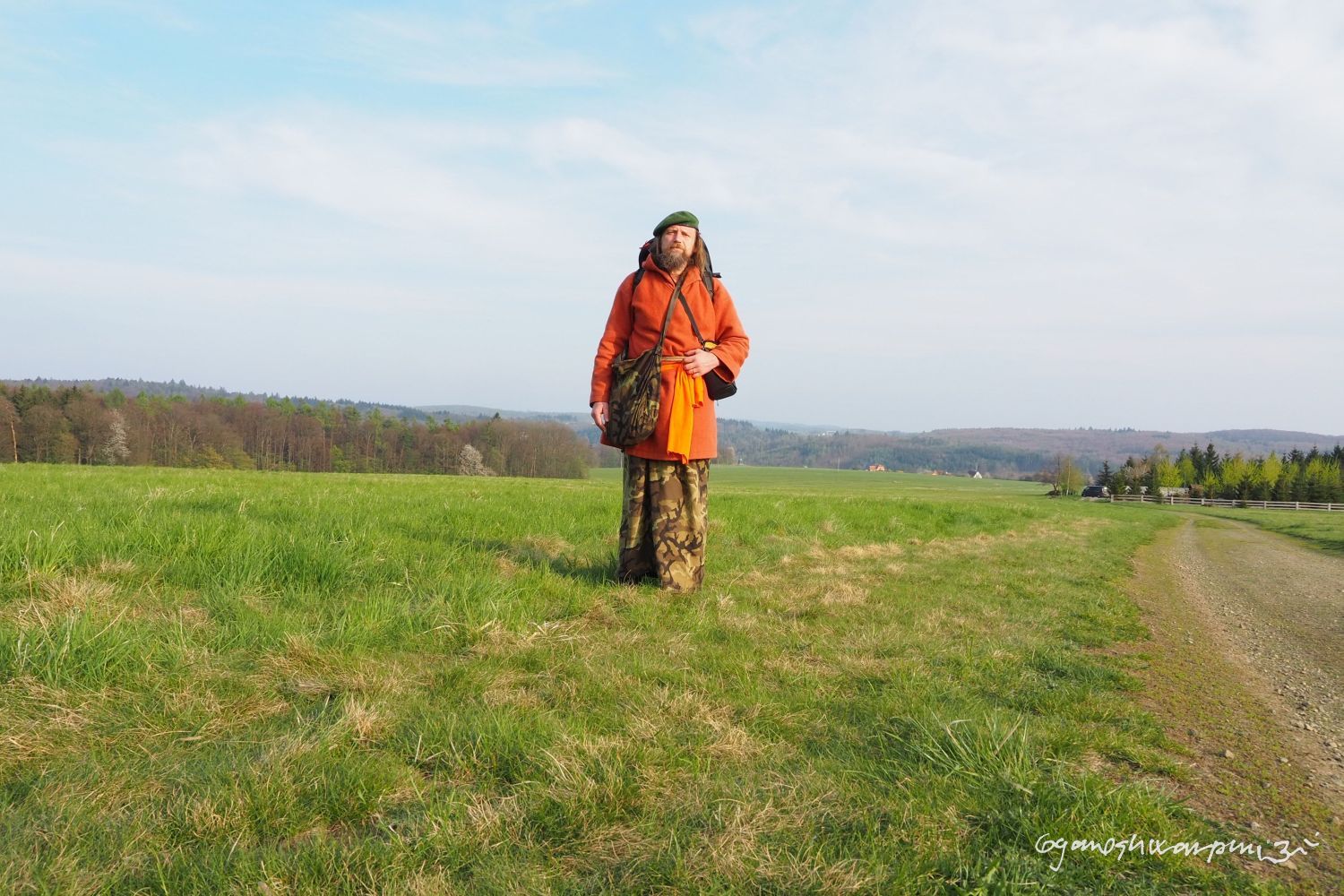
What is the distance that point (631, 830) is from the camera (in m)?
2.01

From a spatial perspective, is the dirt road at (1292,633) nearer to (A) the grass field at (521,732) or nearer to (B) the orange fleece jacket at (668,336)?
(A) the grass field at (521,732)

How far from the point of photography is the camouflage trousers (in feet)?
17.3

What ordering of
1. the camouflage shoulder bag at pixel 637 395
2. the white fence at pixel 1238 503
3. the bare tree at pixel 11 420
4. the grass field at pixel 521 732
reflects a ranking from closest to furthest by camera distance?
the grass field at pixel 521 732 < the camouflage shoulder bag at pixel 637 395 < the bare tree at pixel 11 420 < the white fence at pixel 1238 503

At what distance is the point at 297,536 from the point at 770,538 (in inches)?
206

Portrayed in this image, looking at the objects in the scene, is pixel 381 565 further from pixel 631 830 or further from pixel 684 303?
pixel 631 830

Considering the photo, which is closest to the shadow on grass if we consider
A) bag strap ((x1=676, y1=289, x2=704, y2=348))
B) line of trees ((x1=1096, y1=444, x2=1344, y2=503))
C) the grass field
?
the grass field

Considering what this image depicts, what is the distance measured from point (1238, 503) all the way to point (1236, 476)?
272 inches

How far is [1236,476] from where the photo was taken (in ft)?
233

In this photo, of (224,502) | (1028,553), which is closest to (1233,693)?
(1028,553)

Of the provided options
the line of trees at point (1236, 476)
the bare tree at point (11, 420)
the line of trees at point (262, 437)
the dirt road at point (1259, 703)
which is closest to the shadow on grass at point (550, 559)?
the dirt road at point (1259, 703)

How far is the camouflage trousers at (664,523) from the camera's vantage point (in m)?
5.27

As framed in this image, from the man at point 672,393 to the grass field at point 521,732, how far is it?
1.26 ft

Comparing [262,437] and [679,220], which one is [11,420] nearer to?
[262,437]

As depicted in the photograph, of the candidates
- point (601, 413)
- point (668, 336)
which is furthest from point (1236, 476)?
point (601, 413)
